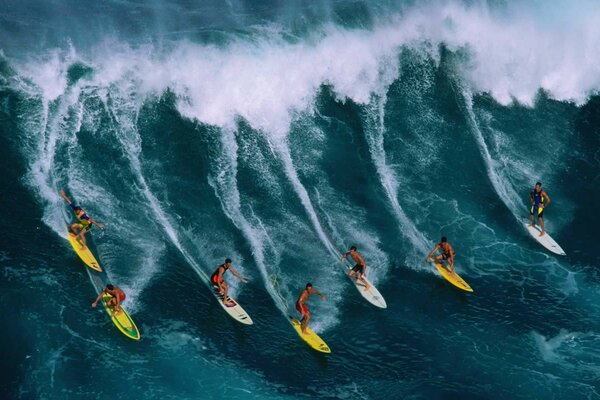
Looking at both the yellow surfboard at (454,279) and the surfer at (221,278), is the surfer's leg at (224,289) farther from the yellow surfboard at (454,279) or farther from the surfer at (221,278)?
the yellow surfboard at (454,279)

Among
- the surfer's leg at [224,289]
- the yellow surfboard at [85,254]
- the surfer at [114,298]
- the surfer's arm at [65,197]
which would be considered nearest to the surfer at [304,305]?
the surfer's leg at [224,289]

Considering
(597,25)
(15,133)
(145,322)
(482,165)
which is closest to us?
(145,322)

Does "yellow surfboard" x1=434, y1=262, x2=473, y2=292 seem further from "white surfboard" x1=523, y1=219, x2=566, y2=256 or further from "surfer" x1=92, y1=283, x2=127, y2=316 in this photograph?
"surfer" x1=92, y1=283, x2=127, y2=316

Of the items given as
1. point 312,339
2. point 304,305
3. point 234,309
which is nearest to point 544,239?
point 304,305

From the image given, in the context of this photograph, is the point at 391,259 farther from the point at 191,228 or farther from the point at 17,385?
the point at 17,385

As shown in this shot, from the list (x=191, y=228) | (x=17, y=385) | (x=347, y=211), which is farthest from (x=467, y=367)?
(x=17, y=385)

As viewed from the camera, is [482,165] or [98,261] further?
[482,165]

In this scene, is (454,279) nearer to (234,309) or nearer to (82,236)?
(234,309)

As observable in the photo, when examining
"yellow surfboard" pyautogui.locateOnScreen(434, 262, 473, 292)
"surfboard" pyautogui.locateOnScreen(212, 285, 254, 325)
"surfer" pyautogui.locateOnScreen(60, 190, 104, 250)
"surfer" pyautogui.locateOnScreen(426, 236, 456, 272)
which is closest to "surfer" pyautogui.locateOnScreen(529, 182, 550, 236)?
"surfer" pyautogui.locateOnScreen(426, 236, 456, 272)
